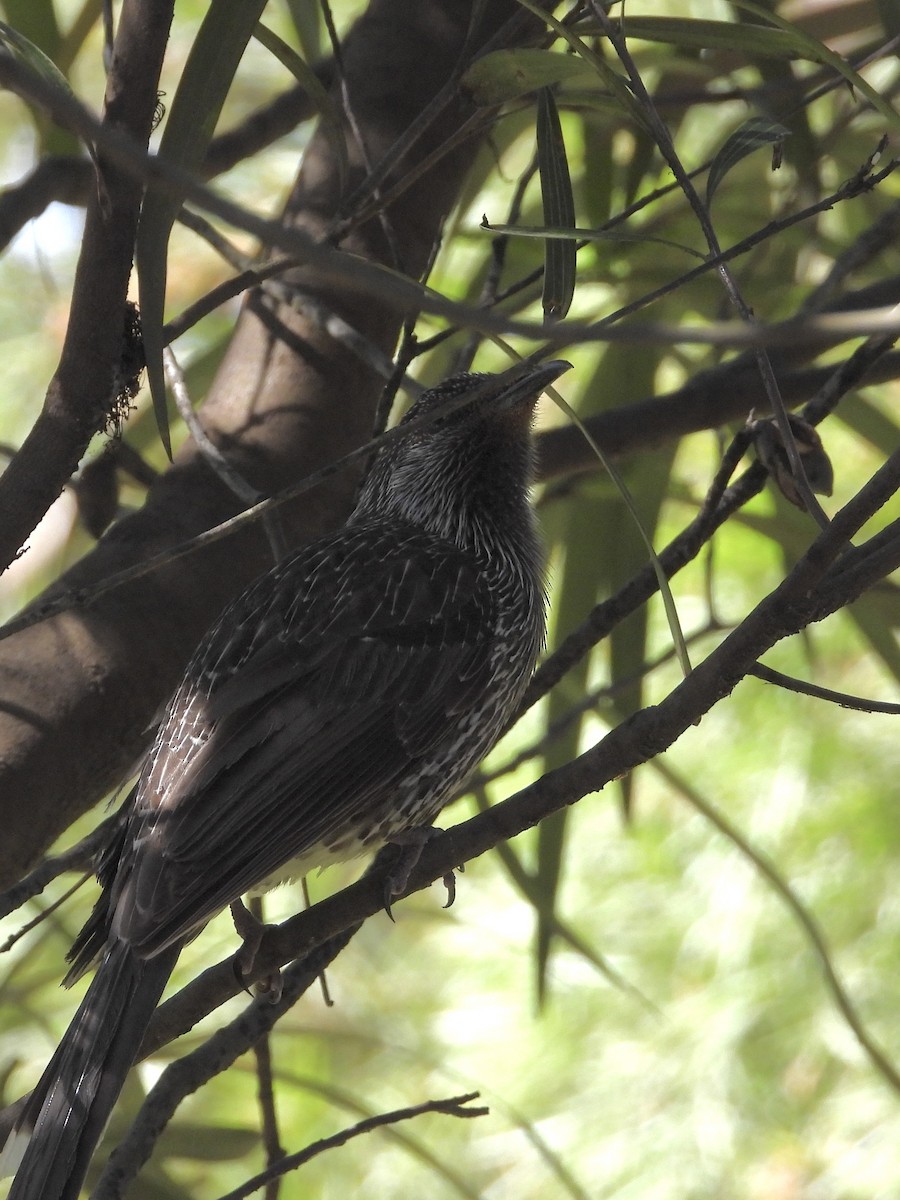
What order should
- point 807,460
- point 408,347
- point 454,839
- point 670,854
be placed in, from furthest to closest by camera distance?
point 670,854 < point 408,347 < point 807,460 < point 454,839

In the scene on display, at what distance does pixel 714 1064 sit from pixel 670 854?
0.62 m

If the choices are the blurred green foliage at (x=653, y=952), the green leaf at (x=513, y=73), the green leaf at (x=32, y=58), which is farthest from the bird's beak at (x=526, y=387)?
the blurred green foliage at (x=653, y=952)

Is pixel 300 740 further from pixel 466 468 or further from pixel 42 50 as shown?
pixel 42 50

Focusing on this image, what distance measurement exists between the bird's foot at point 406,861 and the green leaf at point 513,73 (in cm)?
84

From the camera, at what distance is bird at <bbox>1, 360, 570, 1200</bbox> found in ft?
5.11

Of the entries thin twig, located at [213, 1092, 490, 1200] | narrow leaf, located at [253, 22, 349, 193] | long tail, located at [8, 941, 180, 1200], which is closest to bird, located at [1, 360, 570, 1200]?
long tail, located at [8, 941, 180, 1200]

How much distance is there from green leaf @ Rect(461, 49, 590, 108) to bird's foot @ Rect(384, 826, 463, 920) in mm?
844

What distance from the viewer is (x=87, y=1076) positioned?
152 cm

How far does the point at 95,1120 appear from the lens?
4.90ft

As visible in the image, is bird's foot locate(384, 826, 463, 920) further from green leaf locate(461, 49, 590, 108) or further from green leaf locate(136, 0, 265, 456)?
green leaf locate(461, 49, 590, 108)

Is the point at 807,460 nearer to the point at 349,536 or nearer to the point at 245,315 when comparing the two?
the point at 349,536

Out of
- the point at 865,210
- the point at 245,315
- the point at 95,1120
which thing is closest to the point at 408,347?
the point at 245,315

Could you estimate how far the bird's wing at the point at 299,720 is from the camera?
5.50ft

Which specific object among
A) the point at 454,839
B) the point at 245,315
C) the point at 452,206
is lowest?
the point at 454,839
